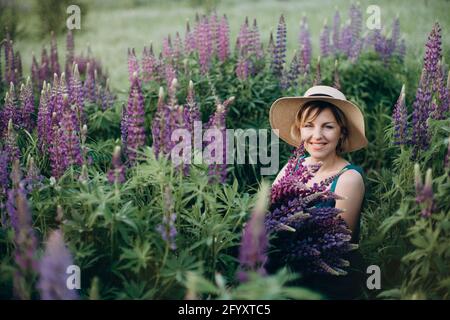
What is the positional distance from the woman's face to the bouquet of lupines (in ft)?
0.90

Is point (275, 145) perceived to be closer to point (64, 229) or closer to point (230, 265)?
point (230, 265)

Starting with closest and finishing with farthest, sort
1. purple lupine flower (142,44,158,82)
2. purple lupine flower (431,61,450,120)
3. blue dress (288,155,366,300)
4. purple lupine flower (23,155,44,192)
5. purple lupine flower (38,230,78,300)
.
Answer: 1. purple lupine flower (38,230,78,300)
2. purple lupine flower (23,155,44,192)
3. blue dress (288,155,366,300)
4. purple lupine flower (431,61,450,120)
5. purple lupine flower (142,44,158,82)

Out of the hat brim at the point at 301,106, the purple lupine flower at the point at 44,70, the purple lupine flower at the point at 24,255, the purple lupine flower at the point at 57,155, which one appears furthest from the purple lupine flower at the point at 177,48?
the purple lupine flower at the point at 24,255

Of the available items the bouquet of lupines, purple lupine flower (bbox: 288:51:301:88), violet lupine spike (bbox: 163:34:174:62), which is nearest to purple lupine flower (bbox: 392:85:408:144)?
the bouquet of lupines

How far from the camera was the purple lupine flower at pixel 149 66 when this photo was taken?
4.61 m

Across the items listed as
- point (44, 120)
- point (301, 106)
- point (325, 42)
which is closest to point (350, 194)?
point (301, 106)

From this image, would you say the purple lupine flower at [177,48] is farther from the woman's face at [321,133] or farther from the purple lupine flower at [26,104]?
the woman's face at [321,133]

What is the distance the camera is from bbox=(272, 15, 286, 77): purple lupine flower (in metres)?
4.55

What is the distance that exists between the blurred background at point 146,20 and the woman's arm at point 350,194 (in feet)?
8.22

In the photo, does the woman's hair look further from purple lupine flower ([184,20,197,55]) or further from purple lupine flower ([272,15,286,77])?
purple lupine flower ([184,20,197,55])

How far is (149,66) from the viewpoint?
15.1 ft

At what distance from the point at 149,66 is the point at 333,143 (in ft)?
6.24

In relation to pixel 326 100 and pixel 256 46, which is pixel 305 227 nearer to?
pixel 326 100

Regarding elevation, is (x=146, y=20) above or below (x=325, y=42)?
above
